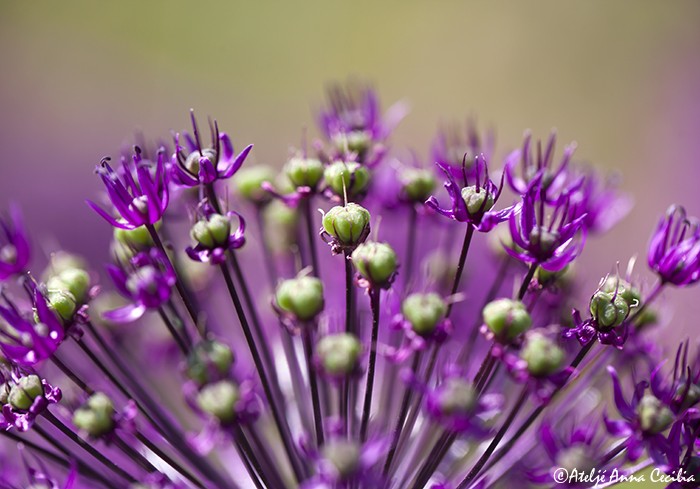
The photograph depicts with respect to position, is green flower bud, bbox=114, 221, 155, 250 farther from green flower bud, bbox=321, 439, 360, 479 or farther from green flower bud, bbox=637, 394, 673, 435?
green flower bud, bbox=637, 394, 673, 435

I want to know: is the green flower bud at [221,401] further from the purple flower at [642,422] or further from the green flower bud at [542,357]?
the purple flower at [642,422]

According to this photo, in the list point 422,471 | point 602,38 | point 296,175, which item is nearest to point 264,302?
point 296,175

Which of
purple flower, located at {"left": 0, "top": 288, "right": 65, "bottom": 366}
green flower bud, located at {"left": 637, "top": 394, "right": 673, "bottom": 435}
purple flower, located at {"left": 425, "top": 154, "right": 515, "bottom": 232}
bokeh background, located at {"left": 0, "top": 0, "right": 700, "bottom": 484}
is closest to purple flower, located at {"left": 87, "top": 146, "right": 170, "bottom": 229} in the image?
purple flower, located at {"left": 0, "top": 288, "right": 65, "bottom": 366}

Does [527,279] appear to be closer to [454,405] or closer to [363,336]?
[454,405]

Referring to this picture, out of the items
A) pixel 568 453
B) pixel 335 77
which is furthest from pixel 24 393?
pixel 335 77

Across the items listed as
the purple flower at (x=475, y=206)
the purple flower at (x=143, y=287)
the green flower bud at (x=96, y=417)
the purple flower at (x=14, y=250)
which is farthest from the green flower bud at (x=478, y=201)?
the purple flower at (x=14, y=250)

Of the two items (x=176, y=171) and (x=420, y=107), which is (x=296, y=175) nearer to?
(x=176, y=171)
